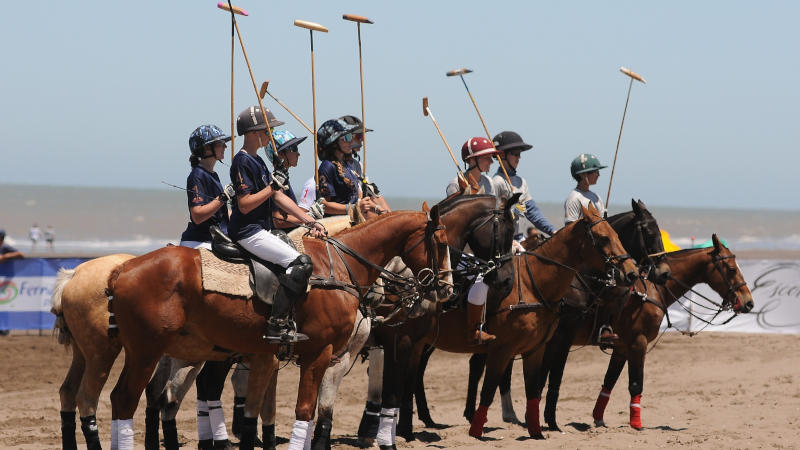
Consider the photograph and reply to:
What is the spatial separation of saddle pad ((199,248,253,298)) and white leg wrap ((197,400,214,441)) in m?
2.20

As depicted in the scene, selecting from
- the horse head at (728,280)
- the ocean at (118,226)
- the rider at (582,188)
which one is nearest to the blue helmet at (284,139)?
the rider at (582,188)

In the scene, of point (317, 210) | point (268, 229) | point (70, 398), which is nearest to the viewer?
point (268, 229)

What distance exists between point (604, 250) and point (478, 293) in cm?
142

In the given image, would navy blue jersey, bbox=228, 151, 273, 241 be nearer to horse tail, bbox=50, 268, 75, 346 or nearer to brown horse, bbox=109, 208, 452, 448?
brown horse, bbox=109, 208, 452, 448

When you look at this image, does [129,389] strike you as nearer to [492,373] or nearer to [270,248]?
[270,248]

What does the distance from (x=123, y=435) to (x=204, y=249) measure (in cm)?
146

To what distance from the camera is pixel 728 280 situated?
1241 centimetres

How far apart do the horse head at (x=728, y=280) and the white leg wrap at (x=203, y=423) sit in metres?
6.36

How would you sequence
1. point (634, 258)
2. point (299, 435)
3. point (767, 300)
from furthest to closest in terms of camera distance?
1. point (767, 300)
2. point (634, 258)
3. point (299, 435)

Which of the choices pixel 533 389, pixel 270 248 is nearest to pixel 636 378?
pixel 533 389

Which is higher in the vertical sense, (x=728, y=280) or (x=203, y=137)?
(x=203, y=137)

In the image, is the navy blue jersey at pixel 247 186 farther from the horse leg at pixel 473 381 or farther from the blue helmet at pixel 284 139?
the horse leg at pixel 473 381

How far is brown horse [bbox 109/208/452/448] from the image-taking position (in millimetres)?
7387

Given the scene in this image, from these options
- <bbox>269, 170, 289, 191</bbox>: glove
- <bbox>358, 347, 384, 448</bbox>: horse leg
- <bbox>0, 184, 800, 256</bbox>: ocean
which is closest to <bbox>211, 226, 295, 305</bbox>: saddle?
<bbox>269, 170, 289, 191</bbox>: glove
